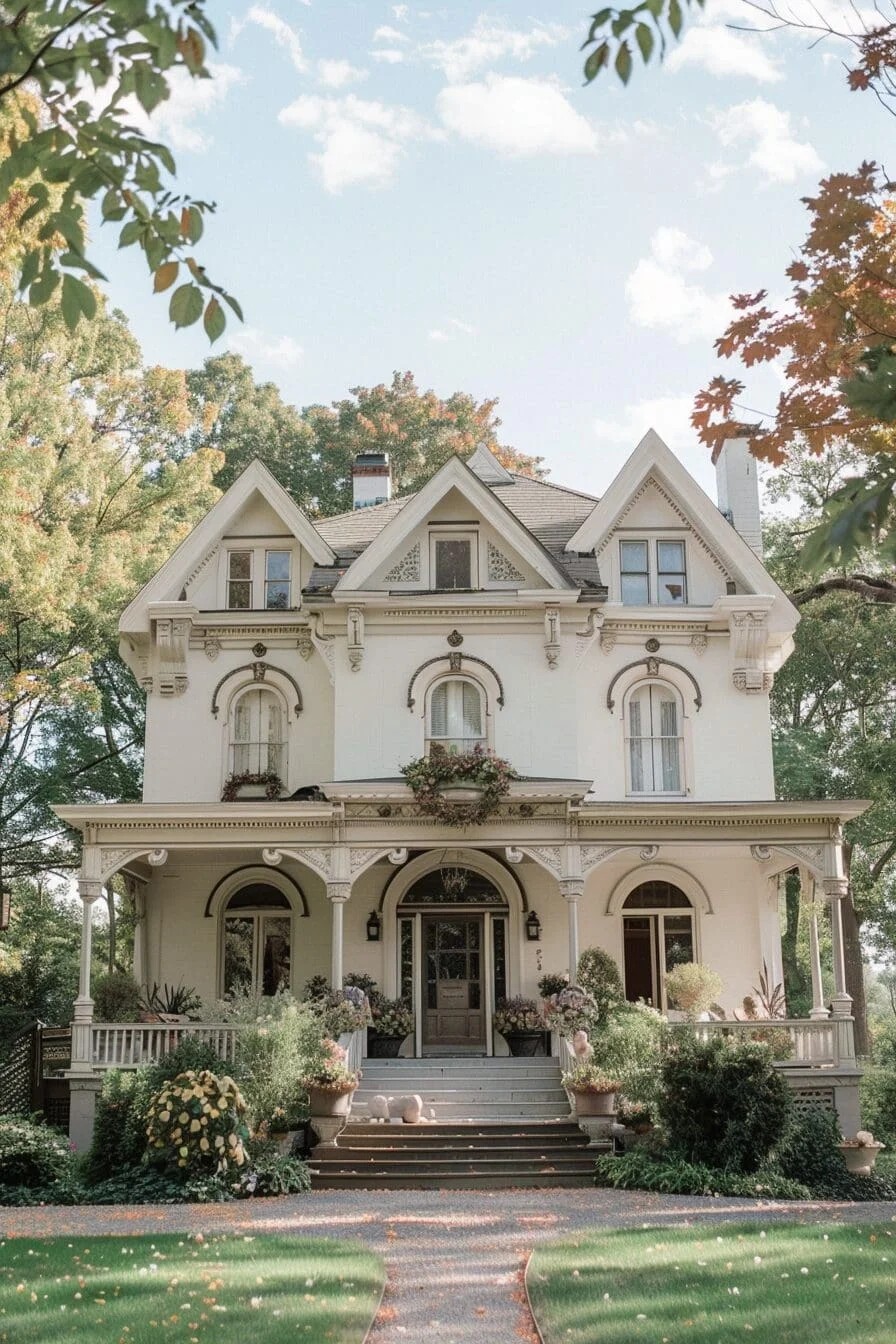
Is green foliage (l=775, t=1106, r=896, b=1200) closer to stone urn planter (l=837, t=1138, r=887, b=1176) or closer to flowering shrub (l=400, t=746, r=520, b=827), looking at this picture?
stone urn planter (l=837, t=1138, r=887, b=1176)

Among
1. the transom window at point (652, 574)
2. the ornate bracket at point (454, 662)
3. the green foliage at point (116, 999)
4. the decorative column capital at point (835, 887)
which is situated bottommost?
the green foliage at point (116, 999)

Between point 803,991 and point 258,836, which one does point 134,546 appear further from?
point 803,991

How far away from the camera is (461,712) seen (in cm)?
2275

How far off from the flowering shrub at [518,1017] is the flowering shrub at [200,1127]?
6.10 metres

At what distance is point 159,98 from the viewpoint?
5.15 m

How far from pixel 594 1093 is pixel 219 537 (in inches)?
439

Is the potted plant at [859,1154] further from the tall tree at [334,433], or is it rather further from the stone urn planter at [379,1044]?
the tall tree at [334,433]

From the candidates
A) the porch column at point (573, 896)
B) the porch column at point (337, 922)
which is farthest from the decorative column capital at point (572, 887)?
the porch column at point (337, 922)

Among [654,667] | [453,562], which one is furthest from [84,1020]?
[654,667]

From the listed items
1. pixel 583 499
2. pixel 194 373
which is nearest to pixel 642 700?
pixel 583 499

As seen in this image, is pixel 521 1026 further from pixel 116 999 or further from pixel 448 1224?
pixel 448 1224

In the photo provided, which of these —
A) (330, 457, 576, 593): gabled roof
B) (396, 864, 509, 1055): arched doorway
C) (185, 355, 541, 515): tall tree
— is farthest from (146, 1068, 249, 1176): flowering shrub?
(185, 355, 541, 515): tall tree

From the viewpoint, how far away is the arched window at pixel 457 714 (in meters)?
22.6

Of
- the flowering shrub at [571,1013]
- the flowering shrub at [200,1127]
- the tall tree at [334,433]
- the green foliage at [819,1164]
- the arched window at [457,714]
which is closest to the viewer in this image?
the flowering shrub at [200,1127]
